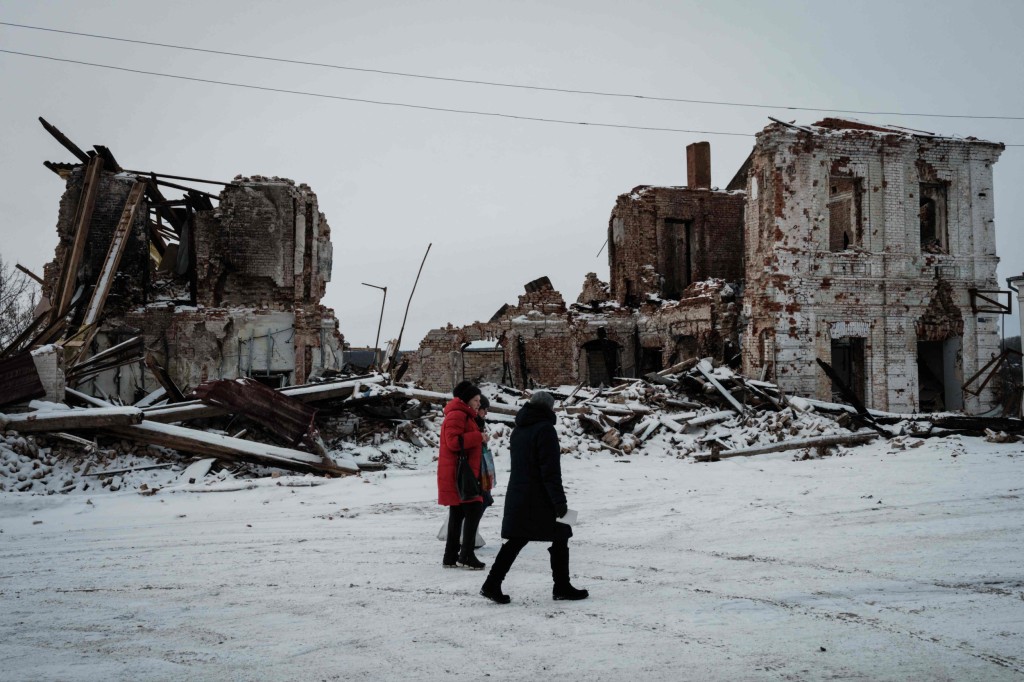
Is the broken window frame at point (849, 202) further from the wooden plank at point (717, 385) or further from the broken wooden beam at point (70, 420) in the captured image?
the broken wooden beam at point (70, 420)

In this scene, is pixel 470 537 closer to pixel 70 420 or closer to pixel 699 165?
pixel 70 420

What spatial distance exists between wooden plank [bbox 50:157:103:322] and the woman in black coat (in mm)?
17131

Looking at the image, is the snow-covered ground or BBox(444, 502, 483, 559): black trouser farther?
BBox(444, 502, 483, 559): black trouser

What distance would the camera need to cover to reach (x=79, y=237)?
19734mm

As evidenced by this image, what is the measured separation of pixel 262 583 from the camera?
18.0ft

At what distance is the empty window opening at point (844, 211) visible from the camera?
18.9 m

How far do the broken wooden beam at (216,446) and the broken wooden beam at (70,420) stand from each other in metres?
0.21

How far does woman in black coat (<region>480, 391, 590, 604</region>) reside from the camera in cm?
478

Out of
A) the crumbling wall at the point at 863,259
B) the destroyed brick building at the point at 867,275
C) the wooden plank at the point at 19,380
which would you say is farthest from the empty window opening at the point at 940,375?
the wooden plank at the point at 19,380

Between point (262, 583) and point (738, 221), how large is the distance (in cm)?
2558

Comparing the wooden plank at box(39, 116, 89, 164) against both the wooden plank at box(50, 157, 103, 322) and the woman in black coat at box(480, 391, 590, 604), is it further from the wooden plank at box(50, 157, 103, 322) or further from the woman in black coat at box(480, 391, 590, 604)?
the woman in black coat at box(480, 391, 590, 604)

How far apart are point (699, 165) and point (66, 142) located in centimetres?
2216

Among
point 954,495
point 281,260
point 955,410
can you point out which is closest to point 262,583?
point 954,495

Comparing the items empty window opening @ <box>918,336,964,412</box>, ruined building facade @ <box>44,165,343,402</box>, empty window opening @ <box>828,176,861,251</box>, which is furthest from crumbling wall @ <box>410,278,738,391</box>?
empty window opening @ <box>918,336,964,412</box>
